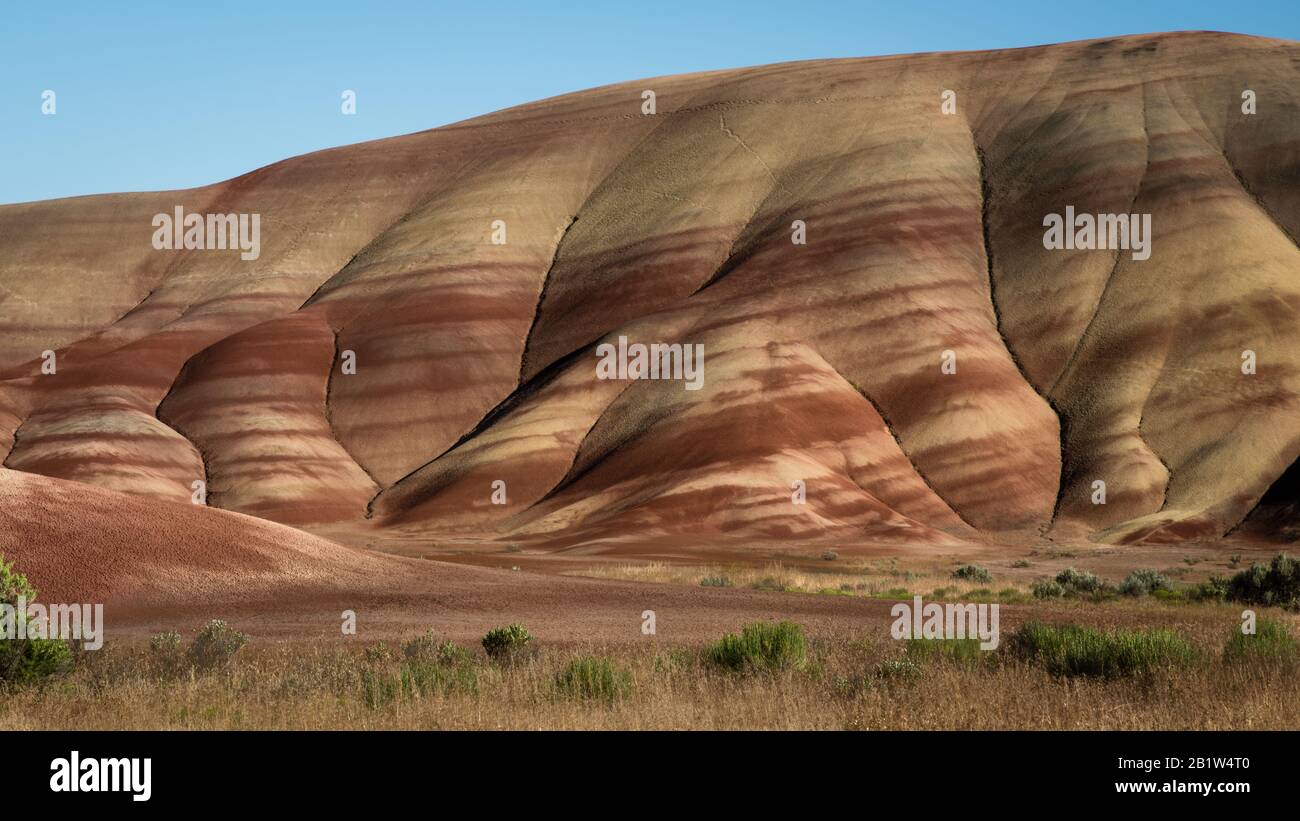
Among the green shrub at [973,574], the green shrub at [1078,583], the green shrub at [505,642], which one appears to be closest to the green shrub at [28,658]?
the green shrub at [505,642]

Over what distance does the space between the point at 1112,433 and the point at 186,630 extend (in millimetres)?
64820

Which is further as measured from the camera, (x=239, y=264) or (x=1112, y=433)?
(x=239, y=264)

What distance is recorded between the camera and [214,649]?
1806 centimetres

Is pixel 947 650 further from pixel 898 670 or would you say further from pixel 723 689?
pixel 723 689

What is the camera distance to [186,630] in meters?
24.6

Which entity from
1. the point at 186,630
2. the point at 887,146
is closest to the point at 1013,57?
the point at 887,146

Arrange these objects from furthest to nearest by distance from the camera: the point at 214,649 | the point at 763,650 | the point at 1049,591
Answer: the point at 1049,591
the point at 214,649
the point at 763,650

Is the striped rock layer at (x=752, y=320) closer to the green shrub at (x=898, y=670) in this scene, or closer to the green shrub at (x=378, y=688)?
the green shrub at (x=378, y=688)

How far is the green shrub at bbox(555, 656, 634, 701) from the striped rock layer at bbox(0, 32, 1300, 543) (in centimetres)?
5289

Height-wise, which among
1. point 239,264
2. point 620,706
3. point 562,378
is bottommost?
point 620,706

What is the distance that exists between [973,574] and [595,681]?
3296 centimetres

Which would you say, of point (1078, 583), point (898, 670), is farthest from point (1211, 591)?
point (898, 670)

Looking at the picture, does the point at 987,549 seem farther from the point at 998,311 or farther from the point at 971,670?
the point at 971,670

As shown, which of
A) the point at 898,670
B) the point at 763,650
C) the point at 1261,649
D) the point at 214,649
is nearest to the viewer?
the point at 898,670
